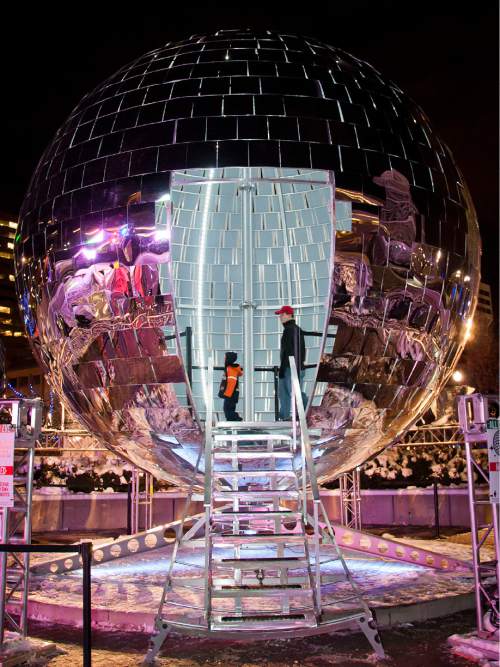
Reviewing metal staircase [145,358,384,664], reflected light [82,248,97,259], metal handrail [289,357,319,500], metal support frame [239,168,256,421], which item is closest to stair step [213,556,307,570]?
metal staircase [145,358,384,664]

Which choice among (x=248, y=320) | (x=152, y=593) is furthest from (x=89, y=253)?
(x=152, y=593)

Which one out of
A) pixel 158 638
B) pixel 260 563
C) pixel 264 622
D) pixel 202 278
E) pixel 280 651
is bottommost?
pixel 280 651

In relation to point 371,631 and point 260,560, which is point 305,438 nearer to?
point 260,560

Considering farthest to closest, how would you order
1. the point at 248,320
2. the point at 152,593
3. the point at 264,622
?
the point at 248,320
the point at 152,593
the point at 264,622

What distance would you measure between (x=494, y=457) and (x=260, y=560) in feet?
7.70

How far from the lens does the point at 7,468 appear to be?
724cm

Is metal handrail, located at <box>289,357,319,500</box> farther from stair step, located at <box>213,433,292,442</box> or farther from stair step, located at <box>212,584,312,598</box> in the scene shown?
stair step, located at <box>212,584,312,598</box>

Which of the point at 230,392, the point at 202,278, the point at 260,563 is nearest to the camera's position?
the point at 260,563

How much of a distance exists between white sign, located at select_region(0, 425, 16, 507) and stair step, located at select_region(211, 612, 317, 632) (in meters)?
2.26

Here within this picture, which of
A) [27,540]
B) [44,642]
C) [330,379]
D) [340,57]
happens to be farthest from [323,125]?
[44,642]

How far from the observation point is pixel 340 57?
8820 millimetres

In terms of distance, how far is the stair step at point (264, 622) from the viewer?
609 cm

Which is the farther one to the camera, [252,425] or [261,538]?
[252,425]

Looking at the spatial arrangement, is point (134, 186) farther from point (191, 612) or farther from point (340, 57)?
point (191, 612)
